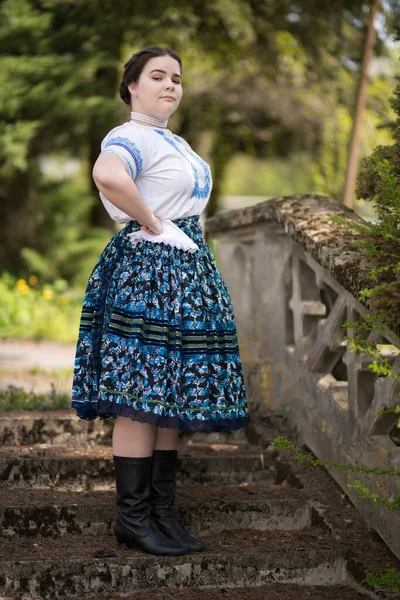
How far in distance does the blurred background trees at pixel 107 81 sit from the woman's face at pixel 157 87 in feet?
23.0

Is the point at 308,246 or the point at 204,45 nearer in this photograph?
the point at 308,246

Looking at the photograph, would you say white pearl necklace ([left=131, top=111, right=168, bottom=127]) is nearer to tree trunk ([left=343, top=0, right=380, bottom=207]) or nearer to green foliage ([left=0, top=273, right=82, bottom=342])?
green foliage ([left=0, top=273, right=82, bottom=342])

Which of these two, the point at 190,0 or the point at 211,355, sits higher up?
the point at 190,0

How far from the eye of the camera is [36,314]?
30.1 ft

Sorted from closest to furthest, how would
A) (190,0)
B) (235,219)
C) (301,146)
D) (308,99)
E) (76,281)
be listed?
(235,219), (76,281), (190,0), (308,99), (301,146)

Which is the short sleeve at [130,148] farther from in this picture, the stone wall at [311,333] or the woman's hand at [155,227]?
the stone wall at [311,333]

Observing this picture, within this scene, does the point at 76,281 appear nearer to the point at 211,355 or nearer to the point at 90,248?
the point at 90,248

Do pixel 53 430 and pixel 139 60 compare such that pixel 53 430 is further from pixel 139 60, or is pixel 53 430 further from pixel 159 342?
pixel 139 60

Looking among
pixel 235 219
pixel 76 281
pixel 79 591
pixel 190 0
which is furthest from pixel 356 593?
pixel 190 0

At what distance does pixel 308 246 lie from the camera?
3.55 meters

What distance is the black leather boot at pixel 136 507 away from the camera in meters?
2.96

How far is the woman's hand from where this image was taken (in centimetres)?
295

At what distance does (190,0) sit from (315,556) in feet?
34.4

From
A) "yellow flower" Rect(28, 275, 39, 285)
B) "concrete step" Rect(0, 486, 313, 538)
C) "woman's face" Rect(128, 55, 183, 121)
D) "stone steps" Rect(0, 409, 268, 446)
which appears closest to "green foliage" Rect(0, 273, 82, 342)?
"yellow flower" Rect(28, 275, 39, 285)
